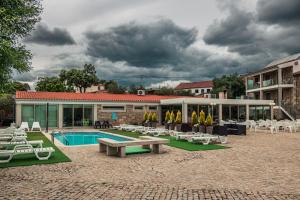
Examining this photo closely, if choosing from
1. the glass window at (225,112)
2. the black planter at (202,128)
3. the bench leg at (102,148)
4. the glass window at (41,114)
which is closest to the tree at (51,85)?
the glass window at (41,114)

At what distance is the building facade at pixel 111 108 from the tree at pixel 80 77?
3139cm

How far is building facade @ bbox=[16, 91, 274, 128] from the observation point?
26.0 meters

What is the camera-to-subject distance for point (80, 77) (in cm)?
6047

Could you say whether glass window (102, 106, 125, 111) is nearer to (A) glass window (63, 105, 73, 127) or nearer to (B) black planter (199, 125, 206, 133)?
(A) glass window (63, 105, 73, 127)

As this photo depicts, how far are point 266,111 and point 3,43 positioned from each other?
30132mm

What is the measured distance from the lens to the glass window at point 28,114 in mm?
25562

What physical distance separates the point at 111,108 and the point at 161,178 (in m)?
21.7

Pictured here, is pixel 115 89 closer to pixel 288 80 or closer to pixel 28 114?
pixel 288 80

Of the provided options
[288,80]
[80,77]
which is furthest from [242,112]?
[80,77]

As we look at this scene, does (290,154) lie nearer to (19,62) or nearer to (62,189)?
(62,189)

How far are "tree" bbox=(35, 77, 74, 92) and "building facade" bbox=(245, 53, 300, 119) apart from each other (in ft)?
111

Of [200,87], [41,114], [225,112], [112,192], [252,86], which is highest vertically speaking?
[200,87]

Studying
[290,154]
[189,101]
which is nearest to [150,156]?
[290,154]

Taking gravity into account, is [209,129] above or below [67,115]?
below
